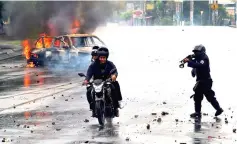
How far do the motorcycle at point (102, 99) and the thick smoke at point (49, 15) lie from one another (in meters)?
37.4

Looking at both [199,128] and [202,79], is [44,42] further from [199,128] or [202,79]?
[199,128]

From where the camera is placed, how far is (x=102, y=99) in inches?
494

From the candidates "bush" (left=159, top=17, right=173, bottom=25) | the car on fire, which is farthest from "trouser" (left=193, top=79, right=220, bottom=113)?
"bush" (left=159, top=17, right=173, bottom=25)

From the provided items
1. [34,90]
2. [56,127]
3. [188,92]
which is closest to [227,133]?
[56,127]

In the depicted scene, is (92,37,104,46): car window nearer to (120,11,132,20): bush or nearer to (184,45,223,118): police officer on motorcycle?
(184,45,223,118): police officer on motorcycle

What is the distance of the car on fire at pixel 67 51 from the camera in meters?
26.9

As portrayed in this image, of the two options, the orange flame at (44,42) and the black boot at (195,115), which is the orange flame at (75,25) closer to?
the orange flame at (44,42)

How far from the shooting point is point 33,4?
50.9 m

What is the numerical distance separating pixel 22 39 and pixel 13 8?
2891 millimetres

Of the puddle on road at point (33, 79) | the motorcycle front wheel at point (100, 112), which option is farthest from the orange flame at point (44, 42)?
the motorcycle front wheel at point (100, 112)

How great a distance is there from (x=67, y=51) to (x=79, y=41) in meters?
0.74

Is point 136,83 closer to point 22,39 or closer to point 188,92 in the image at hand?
point 188,92

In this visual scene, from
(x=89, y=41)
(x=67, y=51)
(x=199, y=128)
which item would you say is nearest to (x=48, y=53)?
(x=67, y=51)

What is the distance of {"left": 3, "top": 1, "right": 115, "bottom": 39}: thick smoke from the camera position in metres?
50.1
